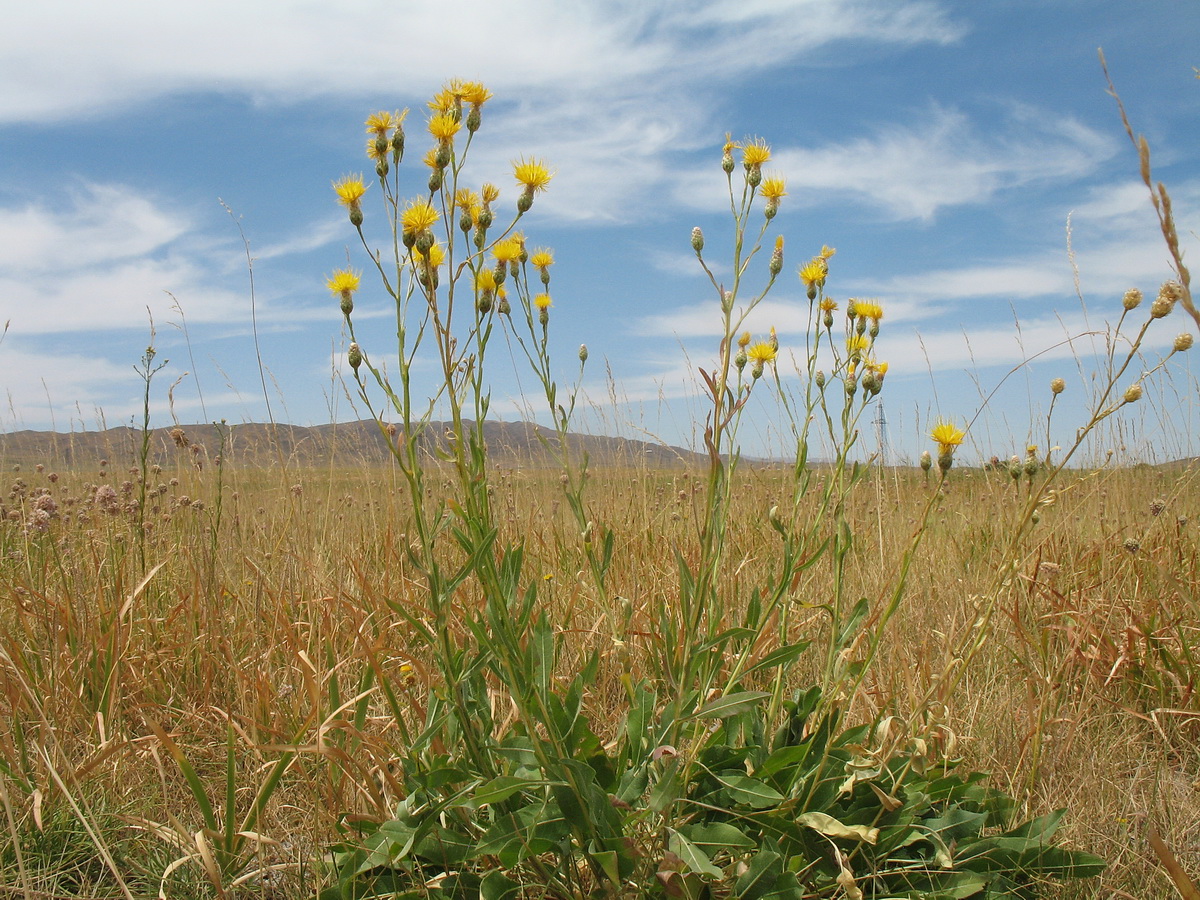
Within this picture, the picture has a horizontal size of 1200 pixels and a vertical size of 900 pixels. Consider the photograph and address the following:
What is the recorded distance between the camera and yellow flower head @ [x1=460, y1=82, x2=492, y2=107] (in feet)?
4.47

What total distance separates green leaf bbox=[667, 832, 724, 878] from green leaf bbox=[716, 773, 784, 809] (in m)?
0.10

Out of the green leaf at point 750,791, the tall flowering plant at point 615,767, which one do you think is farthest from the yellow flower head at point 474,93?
the green leaf at point 750,791

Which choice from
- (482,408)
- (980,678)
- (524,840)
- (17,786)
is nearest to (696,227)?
(482,408)

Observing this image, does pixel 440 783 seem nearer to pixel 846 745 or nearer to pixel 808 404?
pixel 846 745

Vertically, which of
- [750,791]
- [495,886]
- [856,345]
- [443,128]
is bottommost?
[495,886]

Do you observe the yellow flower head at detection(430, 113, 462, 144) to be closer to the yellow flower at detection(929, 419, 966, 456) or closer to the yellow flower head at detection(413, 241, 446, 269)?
the yellow flower head at detection(413, 241, 446, 269)

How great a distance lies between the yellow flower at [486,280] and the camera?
130 cm

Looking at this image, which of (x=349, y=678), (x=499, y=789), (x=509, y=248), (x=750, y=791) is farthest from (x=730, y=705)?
(x=349, y=678)

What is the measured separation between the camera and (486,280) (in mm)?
1322

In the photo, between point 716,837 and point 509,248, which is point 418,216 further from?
point 716,837

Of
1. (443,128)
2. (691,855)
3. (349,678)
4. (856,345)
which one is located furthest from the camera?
(349,678)

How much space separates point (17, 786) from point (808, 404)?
178 cm

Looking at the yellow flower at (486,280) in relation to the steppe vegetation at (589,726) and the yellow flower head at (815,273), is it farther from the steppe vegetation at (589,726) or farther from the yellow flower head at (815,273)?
the yellow flower head at (815,273)

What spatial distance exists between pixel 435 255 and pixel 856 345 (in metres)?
0.86
